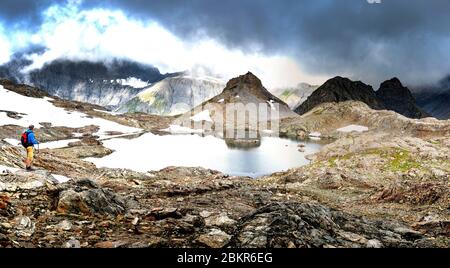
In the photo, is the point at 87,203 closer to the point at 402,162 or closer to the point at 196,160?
the point at 402,162

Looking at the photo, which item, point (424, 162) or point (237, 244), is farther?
point (424, 162)

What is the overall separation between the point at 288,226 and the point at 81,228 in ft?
25.9

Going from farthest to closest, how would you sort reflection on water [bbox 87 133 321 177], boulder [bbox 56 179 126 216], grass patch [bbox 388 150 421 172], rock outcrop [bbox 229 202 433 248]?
reflection on water [bbox 87 133 321 177], grass patch [bbox 388 150 421 172], boulder [bbox 56 179 126 216], rock outcrop [bbox 229 202 433 248]

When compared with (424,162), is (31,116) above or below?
above

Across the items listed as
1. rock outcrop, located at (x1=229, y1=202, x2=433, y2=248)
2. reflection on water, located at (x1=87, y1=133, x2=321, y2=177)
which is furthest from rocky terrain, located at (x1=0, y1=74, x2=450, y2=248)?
reflection on water, located at (x1=87, y1=133, x2=321, y2=177)

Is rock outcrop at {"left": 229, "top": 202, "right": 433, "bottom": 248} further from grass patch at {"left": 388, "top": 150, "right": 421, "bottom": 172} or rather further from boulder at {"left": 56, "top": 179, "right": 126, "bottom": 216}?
grass patch at {"left": 388, "top": 150, "right": 421, "bottom": 172}

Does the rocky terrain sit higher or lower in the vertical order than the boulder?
lower

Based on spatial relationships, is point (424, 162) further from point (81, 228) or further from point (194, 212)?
point (81, 228)

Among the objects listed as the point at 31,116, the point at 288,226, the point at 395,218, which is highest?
the point at 31,116

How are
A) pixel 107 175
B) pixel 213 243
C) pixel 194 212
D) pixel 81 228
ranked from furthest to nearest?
pixel 107 175 → pixel 194 212 → pixel 81 228 → pixel 213 243

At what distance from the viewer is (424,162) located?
58312 mm

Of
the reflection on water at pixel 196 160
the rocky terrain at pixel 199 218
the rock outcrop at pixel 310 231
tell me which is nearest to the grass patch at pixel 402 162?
the rocky terrain at pixel 199 218

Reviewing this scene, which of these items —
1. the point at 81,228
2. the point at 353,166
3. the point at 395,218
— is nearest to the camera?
the point at 81,228
